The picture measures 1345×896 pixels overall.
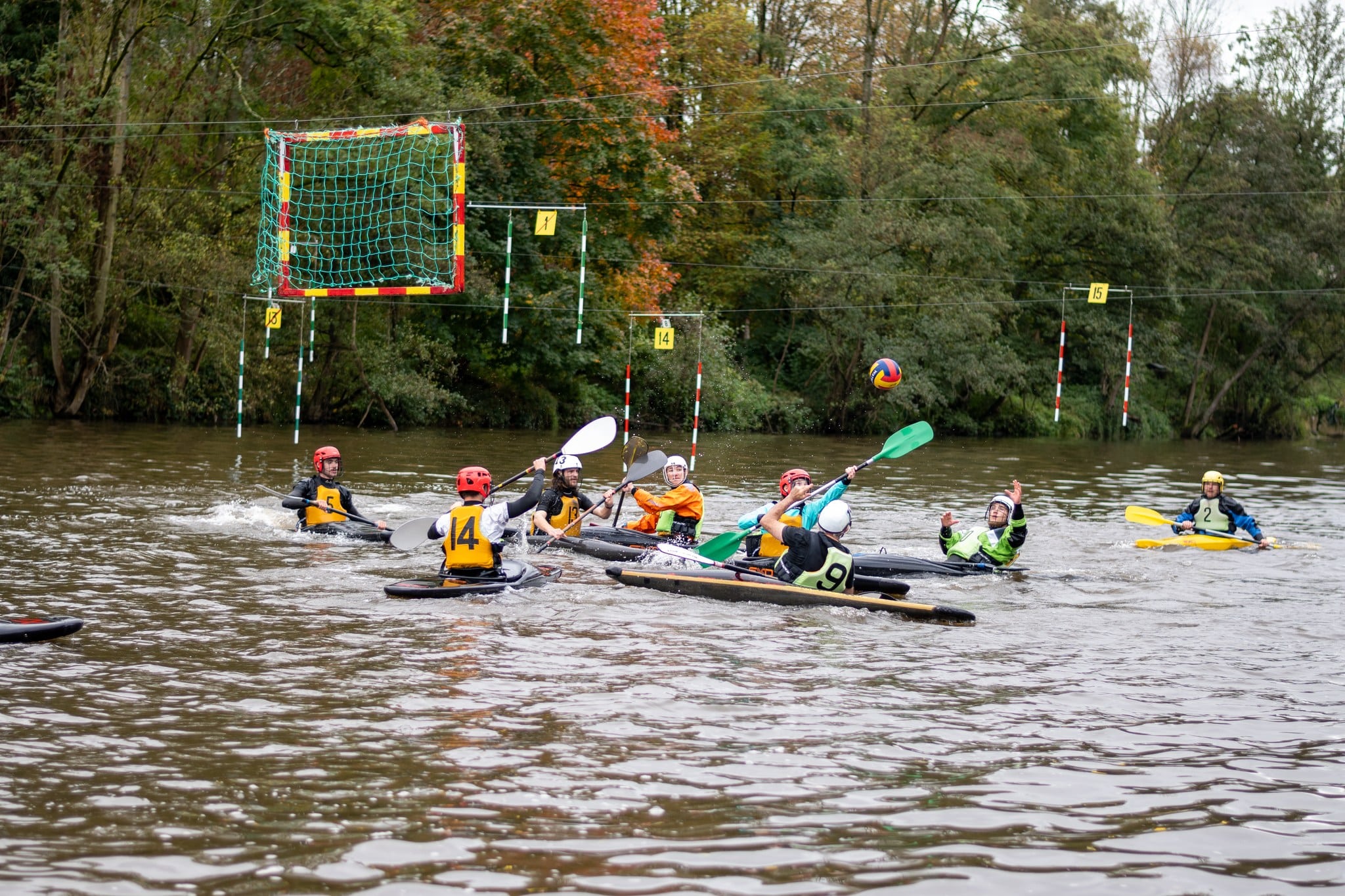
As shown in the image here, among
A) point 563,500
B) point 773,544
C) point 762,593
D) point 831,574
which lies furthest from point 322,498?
point 831,574

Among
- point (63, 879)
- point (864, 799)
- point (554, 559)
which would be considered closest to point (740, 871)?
point (864, 799)

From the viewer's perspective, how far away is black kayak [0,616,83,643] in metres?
7.89

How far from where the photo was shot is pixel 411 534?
38.2 ft

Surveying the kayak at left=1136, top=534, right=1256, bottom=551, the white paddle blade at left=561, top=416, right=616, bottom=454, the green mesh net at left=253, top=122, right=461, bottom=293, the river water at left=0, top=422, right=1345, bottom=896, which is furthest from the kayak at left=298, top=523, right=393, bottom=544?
the green mesh net at left=253, top=122, right=461, bottom=293

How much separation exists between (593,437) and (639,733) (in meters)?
8.18

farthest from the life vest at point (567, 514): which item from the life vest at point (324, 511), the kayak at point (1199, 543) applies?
the kayak at point (1199, 543)

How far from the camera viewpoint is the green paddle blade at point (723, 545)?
38.7 ft

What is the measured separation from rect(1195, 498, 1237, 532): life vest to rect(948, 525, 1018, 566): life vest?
11.9 feet

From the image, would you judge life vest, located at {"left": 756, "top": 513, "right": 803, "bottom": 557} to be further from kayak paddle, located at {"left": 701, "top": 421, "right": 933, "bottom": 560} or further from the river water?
the river water

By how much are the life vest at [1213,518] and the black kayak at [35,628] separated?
38.6 ft

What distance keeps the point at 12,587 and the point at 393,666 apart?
3.61 meters

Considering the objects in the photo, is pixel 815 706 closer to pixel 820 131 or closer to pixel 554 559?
pixel 554 559

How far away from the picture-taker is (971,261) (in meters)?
39.6

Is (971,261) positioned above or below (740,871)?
above
